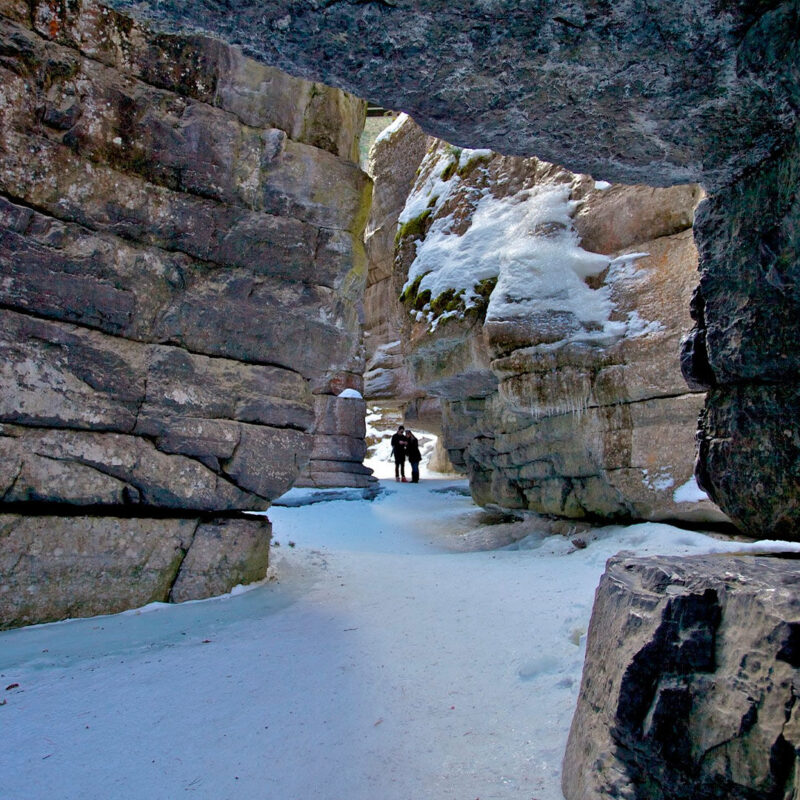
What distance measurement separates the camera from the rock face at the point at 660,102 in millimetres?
1445

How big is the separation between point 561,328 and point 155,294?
438 centimetres

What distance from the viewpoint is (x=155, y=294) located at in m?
3.84

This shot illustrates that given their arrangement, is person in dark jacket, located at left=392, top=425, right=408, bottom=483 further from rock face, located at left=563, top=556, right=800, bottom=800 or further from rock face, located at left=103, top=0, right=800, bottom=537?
rock face, located at left=563, top=556, right=800, bottom=800

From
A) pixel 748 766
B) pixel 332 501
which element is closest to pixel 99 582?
pixel 748 766

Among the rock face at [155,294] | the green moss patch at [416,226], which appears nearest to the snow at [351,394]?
the green moss patch at [416,226]

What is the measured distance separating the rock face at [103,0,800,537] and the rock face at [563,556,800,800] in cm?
52

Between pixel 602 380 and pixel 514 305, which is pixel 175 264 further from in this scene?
pixel 602 380

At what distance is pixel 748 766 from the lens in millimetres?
1145

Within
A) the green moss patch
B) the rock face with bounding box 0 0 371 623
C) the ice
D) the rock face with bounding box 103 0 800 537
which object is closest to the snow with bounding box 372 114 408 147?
the green moss patch

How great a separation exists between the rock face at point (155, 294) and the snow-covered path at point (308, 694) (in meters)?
0.51

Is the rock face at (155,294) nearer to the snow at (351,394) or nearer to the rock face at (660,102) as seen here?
the rock face at (660,102)

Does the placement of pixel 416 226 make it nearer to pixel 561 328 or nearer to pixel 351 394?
pixel 561 328

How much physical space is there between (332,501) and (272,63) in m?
9.40

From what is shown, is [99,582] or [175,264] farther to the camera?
[175,264]
